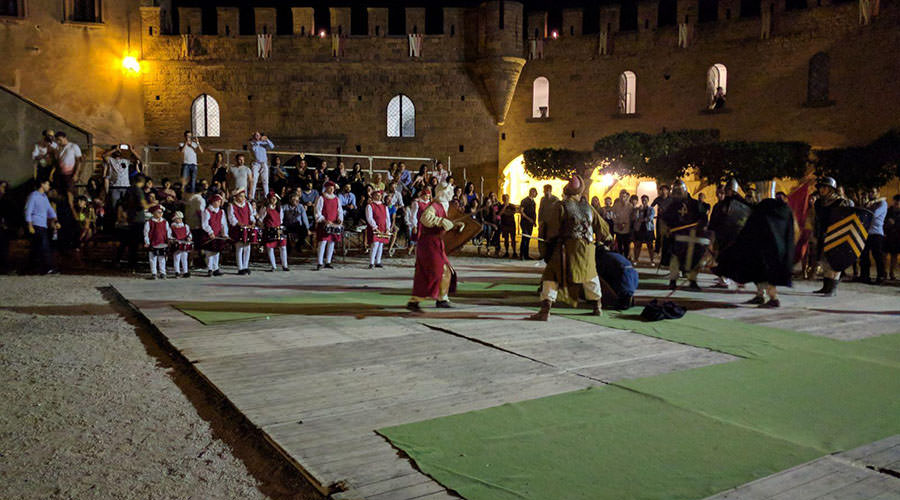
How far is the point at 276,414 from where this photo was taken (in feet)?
14.3

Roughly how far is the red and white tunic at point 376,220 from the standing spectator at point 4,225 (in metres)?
6.80

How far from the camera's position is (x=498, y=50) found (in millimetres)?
24969

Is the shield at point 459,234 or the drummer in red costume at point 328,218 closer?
the shield at point 459,234

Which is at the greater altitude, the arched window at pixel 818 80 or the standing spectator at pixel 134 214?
the arched window at pixel 818 80

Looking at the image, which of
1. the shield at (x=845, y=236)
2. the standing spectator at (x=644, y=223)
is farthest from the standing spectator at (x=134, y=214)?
the shield at (x=845, y=236)

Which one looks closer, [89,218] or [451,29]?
[89,218]

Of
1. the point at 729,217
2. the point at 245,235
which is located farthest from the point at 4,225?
the point at 729,217

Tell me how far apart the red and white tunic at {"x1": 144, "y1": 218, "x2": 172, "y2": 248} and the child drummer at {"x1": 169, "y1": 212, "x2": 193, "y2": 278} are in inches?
7.7

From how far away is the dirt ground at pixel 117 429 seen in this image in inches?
135

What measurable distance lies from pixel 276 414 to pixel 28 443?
56.0 inches

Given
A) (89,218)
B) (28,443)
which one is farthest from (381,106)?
(28,443)

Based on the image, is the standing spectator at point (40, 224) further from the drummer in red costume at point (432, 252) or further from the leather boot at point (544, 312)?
the leather boot at point (544, 312)

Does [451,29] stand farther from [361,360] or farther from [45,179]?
[361,360]

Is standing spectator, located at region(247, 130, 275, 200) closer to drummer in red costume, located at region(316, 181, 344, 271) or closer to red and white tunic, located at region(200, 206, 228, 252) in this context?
drummer in red costume, located at region(316, 181, 344, 271)
